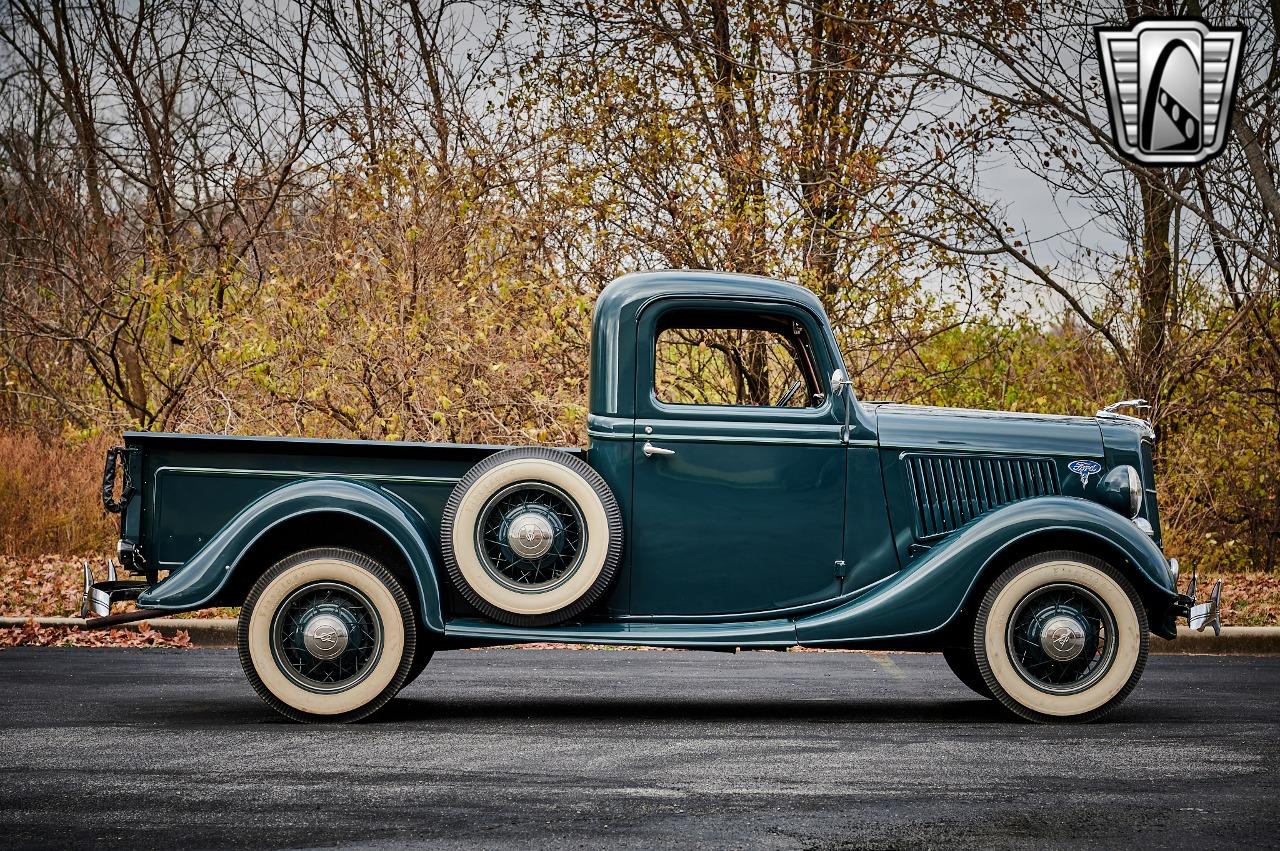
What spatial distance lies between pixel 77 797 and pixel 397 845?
4.79ft

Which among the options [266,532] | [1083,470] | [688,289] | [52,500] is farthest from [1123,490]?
[52,500]

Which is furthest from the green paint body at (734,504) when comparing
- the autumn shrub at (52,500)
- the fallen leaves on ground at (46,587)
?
the autumn shrub at (52,500)

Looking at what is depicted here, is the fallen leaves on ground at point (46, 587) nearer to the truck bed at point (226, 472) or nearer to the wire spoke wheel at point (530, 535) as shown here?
the truck bed at point (226, 472)

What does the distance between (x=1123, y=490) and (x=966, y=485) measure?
0.80m

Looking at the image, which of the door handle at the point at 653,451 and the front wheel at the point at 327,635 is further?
the door handle at the point at 653,451

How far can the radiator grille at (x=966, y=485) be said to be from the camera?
7035mm

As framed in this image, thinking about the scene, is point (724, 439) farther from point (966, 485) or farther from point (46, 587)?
point (46, 587)

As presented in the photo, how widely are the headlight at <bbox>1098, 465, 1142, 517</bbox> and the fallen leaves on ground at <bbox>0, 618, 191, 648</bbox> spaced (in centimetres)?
685

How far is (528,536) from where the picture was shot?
6.50 meters

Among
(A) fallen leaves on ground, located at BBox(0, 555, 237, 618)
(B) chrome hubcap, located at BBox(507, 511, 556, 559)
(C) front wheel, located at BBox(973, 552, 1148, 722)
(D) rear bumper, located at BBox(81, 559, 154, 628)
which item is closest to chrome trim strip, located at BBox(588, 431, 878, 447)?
(B) chrome hubcap, located at BBox(507, 511, 556, 559)

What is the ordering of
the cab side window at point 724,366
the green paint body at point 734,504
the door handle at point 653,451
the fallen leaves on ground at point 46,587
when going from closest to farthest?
the green paint body at point 734,504
the door handle at point 653,451
the fallen leaves on ground at point 46,587
the cab side window at point 724,366

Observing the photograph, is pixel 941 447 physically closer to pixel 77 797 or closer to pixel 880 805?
pixel 880 805

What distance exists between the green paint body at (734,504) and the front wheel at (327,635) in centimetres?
17

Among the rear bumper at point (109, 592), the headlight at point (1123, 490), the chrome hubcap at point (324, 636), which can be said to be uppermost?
the headlight at point (1123, 490)
